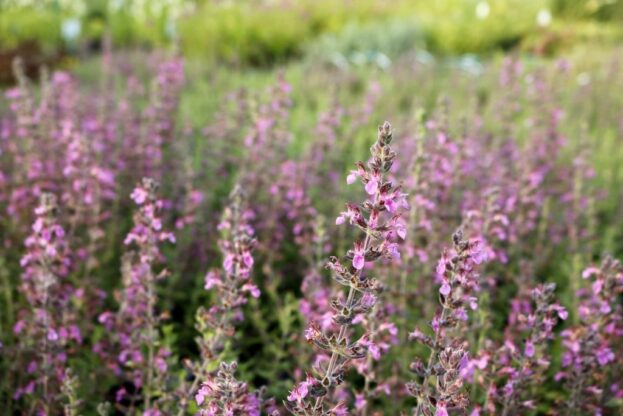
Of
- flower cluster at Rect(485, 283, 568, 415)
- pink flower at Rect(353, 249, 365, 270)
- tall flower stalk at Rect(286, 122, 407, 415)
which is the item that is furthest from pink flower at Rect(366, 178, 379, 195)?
flower cluster at Rect(485, 283, 568, 415)

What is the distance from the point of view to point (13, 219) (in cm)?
389

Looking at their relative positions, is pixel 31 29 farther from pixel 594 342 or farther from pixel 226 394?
pixel 226 394

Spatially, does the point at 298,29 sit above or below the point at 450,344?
above

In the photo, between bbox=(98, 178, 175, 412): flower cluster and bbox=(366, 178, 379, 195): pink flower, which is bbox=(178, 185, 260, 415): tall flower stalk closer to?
bbox=(98, 178, 175, 412): flower cluster

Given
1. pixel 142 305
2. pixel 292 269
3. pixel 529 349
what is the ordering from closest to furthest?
pixel 529 349 < pixel 142 305 < pixel 292 269

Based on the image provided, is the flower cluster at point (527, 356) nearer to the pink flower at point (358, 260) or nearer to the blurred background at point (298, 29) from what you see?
the pink flower at point (358, 260)

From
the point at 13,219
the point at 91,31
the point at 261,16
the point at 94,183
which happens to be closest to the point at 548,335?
the point at 94,183

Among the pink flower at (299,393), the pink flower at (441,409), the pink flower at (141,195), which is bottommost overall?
the pink flower at (299,393)

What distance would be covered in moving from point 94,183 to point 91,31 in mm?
13013

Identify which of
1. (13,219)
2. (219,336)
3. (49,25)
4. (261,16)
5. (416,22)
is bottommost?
(219,336)

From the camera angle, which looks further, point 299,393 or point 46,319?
point 46,319

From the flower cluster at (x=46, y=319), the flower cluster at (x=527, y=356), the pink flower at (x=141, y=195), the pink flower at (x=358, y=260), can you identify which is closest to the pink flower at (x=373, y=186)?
the pink flower at (x=358, y=260)

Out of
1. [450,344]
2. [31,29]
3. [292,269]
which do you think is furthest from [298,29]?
[450,344]

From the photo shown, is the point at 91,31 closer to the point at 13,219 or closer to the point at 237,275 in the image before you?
the point at 13,219
